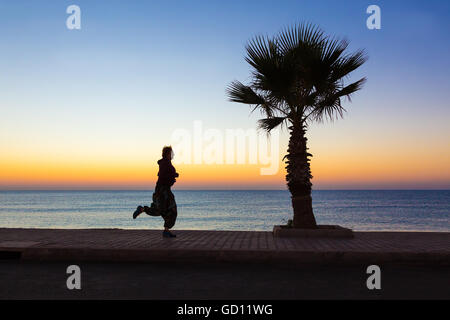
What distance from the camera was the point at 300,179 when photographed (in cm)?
1252

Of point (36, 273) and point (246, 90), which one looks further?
point (246, 90)

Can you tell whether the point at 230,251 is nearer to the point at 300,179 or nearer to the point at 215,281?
the point at 215,281

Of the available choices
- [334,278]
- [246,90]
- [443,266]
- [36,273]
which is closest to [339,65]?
[246,90]

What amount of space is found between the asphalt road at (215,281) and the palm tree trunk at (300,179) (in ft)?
15.2

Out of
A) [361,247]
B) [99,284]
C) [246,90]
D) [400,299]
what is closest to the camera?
[400,299]

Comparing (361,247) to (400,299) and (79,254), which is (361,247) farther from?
(79,254)

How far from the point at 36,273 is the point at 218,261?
308 centimetres

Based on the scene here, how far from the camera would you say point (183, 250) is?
8.50 m

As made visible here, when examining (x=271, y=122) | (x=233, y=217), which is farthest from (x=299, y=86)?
(x=233, y=217)

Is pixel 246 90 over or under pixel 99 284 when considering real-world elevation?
over

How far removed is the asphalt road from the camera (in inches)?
224

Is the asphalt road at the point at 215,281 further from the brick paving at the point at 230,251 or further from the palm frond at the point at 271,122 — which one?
the palm frond at the point at 271,122

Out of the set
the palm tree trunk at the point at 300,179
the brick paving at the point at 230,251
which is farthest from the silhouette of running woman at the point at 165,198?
the palm tree trunk at the point at 300,179

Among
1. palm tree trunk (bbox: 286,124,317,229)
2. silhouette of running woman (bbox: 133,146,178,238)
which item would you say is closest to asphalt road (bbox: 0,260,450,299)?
silhouette of running woman (bbox: 133,146,178,238)
